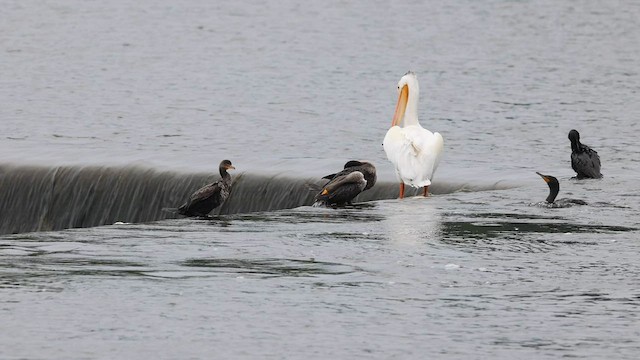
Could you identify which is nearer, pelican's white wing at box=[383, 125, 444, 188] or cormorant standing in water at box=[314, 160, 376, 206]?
cormorant standing in water at box=[314, 160, 376, 206]

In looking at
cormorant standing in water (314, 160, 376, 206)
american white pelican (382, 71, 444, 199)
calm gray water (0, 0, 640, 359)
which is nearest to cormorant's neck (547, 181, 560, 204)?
calm gray water (0, 0, 640, 359)

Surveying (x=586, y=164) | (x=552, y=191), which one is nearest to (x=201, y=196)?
(x=552, y=191)

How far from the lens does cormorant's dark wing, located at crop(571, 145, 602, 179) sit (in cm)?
1875

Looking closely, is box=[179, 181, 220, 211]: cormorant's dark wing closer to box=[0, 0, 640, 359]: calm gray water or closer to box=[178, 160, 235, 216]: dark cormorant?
box=[178, 160, 235, 216]: dark cormorant

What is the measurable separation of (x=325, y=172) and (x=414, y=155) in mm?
3909

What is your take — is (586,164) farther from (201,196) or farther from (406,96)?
(201,196)

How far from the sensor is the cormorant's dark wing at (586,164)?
18750 millimetres

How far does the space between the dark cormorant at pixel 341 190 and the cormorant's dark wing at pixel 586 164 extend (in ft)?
11.8

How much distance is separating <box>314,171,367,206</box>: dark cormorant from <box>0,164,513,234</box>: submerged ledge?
2.86 meters

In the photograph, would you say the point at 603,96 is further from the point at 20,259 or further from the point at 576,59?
the point at 20,259

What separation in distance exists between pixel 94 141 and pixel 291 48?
748 inches

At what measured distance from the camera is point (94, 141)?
25.7 metres

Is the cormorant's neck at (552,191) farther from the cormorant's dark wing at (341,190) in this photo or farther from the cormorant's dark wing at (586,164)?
the cormorant's dark wing at (586,164)

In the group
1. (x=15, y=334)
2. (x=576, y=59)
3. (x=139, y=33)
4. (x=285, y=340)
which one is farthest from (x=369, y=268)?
(x=139, y=33)
